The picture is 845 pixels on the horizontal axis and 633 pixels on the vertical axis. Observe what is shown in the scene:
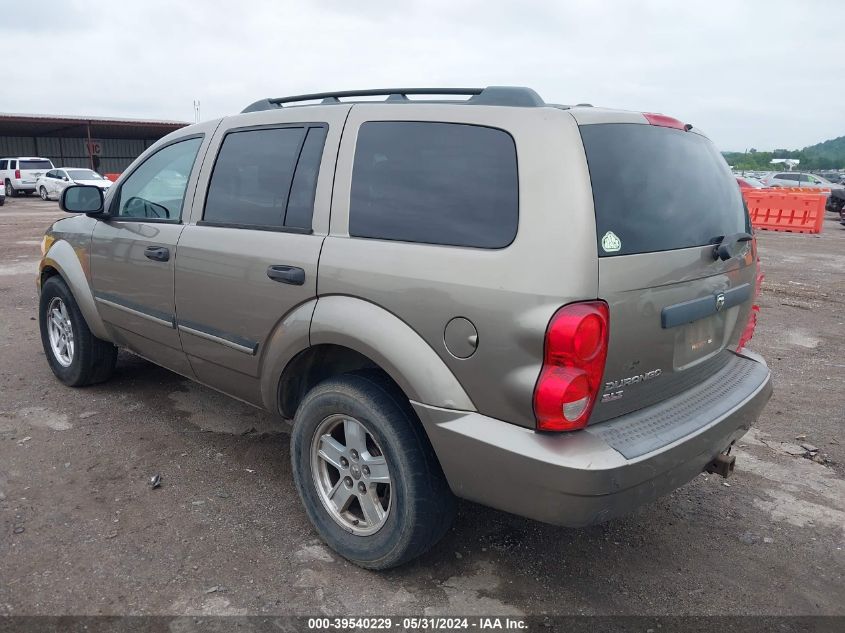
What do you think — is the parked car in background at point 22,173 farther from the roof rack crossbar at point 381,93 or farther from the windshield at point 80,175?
the roof rack crossbar at point 381,93

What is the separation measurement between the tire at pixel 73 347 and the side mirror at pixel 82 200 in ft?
2.35

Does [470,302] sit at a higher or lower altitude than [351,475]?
higher

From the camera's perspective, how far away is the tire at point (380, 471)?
2.54m

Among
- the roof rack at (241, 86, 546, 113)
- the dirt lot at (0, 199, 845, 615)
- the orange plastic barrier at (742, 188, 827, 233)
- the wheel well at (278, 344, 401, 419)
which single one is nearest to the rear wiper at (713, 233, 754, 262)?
the roof rack at (241, 86, 546, 113)

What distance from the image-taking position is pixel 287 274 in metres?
2.90

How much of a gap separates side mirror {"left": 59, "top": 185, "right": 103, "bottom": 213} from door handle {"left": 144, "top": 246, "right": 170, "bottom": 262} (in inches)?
28.5

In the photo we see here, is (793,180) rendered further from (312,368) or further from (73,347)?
(312,368)

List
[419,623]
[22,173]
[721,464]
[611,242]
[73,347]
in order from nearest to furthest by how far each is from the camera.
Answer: [611,242] → [419,623] → [721,464] → [73,347] → [22,173]

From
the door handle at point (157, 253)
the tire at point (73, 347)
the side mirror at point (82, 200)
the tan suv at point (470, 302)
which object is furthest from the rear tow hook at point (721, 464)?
the tire at point (73, 347)

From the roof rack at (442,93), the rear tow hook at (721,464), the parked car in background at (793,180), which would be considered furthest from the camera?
the parked car in background at (793,180)

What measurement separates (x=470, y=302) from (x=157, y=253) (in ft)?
6.98

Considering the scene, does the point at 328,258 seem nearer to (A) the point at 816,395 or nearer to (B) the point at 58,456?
(B) the point at 58,456

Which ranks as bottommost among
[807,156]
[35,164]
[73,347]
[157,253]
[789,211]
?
[73,347]

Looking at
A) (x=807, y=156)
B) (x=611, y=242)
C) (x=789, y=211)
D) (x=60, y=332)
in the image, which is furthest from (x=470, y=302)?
(x=807, y=156)
